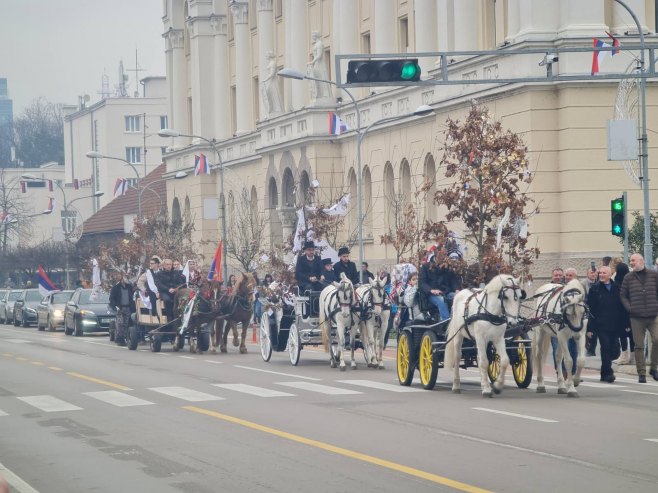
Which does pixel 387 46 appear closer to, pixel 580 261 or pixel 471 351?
pixel 580 261

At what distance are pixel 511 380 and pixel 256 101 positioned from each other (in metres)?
45.9

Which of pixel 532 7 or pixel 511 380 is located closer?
pixel 511 380

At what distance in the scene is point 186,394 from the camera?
20.7 meters

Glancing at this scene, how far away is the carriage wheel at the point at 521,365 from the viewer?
20406 millimetres

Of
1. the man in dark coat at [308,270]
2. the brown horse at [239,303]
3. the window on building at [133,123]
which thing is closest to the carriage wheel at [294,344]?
the man in dark coat at [308,270]

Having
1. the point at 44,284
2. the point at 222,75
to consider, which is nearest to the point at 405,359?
the point at 44,284

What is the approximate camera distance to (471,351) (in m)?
20.3

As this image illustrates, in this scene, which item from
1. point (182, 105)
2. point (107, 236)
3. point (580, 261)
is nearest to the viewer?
point (580, 261)

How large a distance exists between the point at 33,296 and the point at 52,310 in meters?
8.76

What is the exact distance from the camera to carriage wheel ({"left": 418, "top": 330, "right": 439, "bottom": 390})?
66.6 ft

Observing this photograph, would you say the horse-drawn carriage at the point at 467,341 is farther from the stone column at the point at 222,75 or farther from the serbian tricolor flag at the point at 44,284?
the stone column at the point at 222,75

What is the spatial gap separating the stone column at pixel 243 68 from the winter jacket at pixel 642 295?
4663 centimetres

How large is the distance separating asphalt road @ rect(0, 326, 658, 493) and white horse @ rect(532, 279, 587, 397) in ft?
1.20

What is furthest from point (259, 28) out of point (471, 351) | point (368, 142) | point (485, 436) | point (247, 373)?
point (485, 436)
